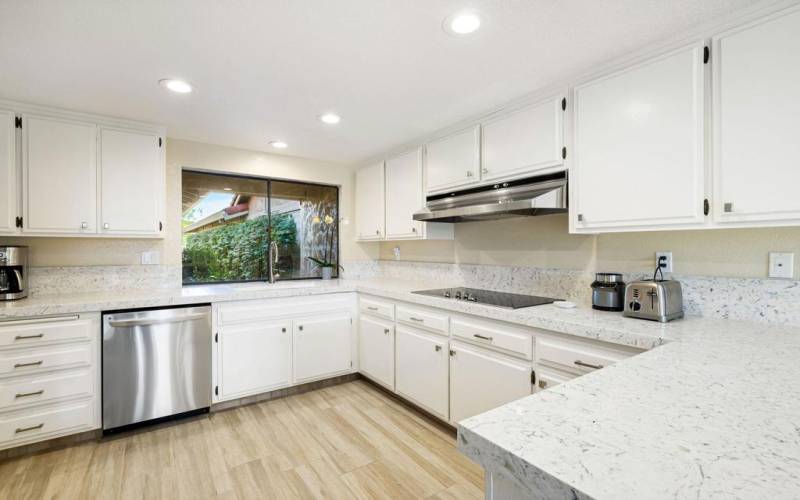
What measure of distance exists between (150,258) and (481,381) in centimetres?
285

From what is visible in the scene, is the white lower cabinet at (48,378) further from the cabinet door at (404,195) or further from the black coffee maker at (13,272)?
the cabinet door at (404,195)

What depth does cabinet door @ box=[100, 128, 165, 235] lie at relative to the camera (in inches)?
104

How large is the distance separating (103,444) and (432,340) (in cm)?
224

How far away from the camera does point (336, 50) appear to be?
1.78 metres

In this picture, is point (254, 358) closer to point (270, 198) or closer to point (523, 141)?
point (270, 198)

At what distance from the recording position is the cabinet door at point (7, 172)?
2324 millimetres

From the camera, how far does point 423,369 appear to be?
260 centimetres

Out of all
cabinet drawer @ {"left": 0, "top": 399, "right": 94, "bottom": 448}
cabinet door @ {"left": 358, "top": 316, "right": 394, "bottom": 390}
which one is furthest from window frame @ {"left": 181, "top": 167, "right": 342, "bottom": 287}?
cabinet drawer @ {"left": 0, "top": 399, "right": 94, "bottom": 448}

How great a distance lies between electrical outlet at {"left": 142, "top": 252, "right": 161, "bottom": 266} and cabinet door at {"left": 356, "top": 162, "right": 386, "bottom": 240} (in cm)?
190

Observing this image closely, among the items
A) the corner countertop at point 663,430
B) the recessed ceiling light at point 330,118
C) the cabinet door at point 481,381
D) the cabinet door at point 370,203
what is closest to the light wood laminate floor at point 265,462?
the cabinet door at point 481,381

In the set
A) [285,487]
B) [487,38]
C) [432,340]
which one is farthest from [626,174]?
[285,487]

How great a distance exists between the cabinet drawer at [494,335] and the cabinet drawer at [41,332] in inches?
93.8

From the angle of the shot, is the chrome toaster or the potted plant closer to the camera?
the chrome toaster

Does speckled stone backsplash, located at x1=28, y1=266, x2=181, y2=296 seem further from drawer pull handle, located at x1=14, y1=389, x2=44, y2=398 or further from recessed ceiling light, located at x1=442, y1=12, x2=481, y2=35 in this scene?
recessed ceiling light, located at x1=442, y1=12, x2=481, y2=35
